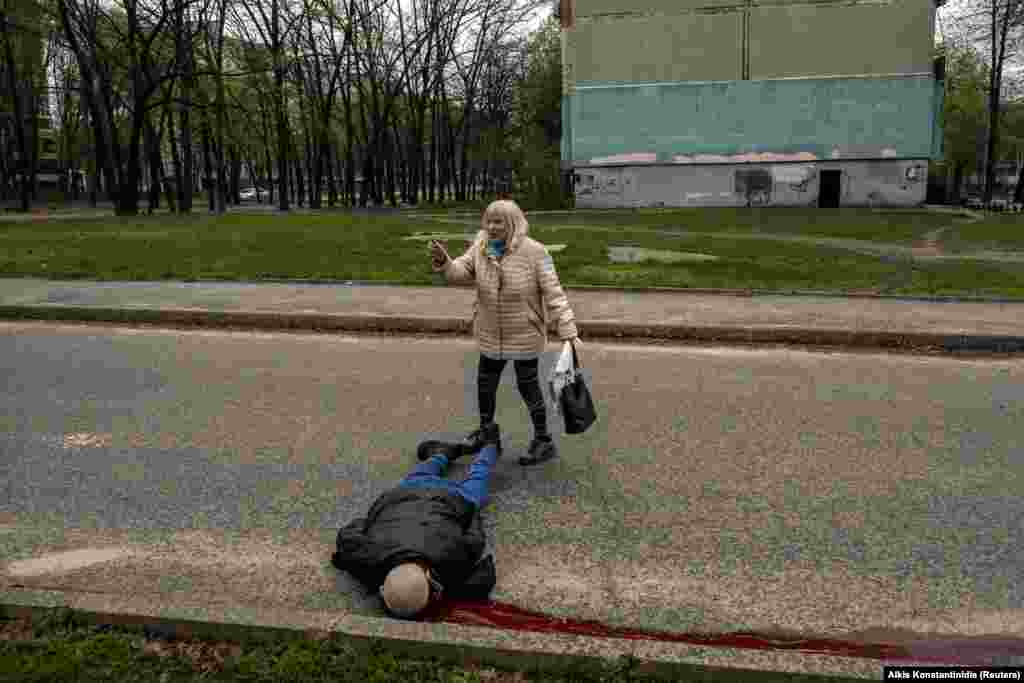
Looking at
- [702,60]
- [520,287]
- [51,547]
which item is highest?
[702,60]

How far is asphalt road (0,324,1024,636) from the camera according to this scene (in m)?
3.43

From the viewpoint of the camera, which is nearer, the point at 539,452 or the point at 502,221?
the point at 502,221

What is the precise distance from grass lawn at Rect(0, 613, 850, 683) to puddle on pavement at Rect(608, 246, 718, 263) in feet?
39.3

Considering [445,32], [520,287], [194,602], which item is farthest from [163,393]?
[445,32]

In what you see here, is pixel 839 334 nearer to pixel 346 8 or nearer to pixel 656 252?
pixel 656 252

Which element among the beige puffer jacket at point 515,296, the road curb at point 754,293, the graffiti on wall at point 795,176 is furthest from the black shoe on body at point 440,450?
the graffiti on wall at point 795,176

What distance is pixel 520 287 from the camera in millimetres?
4891

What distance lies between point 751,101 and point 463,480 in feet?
128

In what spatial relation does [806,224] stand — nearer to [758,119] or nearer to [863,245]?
[863,245]

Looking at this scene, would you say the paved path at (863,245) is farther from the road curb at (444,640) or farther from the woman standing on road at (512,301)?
the road curb at (444,640)

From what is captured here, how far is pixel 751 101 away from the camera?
1563 inches

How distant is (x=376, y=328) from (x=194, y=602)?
616 cm

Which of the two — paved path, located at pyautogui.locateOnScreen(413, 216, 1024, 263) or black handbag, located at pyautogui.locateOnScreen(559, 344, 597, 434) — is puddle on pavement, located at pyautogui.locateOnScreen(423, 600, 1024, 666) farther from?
paved path, located at pyautogui.locateOnScreen(413, 216, 1024, 263)

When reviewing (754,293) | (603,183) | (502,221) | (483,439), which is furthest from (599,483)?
(603,183)
